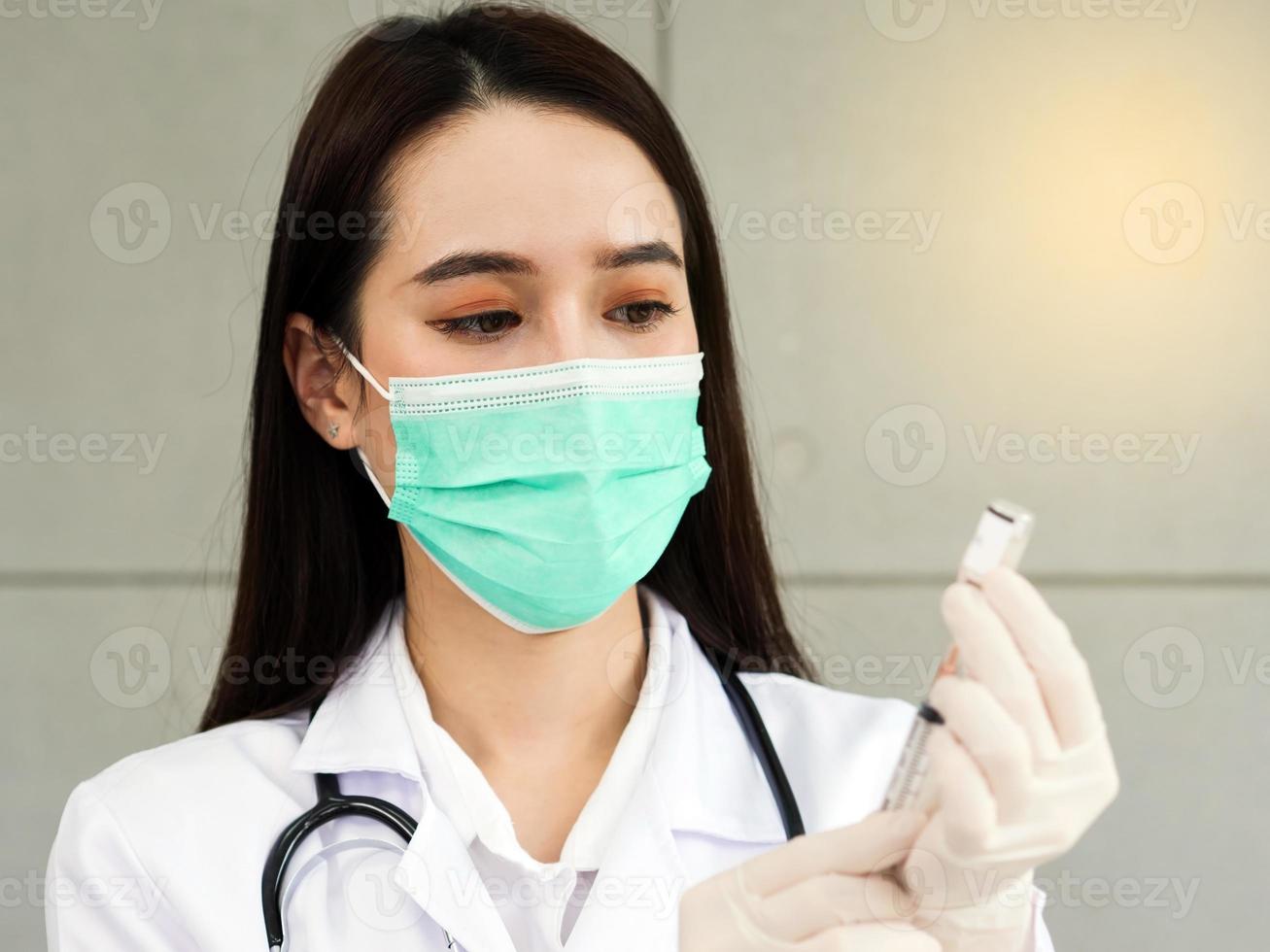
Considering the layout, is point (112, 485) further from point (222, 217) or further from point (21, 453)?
point (222, 217)

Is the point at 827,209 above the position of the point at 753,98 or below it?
below

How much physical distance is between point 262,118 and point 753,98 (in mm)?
766

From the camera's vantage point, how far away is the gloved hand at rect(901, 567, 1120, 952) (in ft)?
2.57

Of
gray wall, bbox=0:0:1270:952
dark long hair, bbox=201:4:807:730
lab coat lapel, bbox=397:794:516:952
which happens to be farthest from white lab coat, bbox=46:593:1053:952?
gray wall, bbox=0:0:1270:952

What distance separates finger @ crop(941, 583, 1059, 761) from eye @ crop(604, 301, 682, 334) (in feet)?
1.72

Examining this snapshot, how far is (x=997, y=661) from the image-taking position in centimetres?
79

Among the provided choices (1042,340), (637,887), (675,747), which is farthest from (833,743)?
(1042,340)

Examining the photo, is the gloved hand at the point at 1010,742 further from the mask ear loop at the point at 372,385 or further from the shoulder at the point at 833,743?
the mask ear loop at the point at 372,385

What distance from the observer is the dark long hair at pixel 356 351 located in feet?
4.13

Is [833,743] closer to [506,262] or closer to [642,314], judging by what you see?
[642,314]

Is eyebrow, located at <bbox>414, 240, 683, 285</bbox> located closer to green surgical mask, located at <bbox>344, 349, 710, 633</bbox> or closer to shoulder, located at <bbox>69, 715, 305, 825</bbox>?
green surgical mask, located at <bbox>344, 349, 710, 633</bbox>

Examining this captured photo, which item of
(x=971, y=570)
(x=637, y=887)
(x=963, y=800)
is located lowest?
(x=637, y=887)

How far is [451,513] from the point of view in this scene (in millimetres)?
1199

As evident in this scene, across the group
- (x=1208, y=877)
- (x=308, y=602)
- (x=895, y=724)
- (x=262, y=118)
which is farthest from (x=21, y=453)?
(x=1208, y=877)
